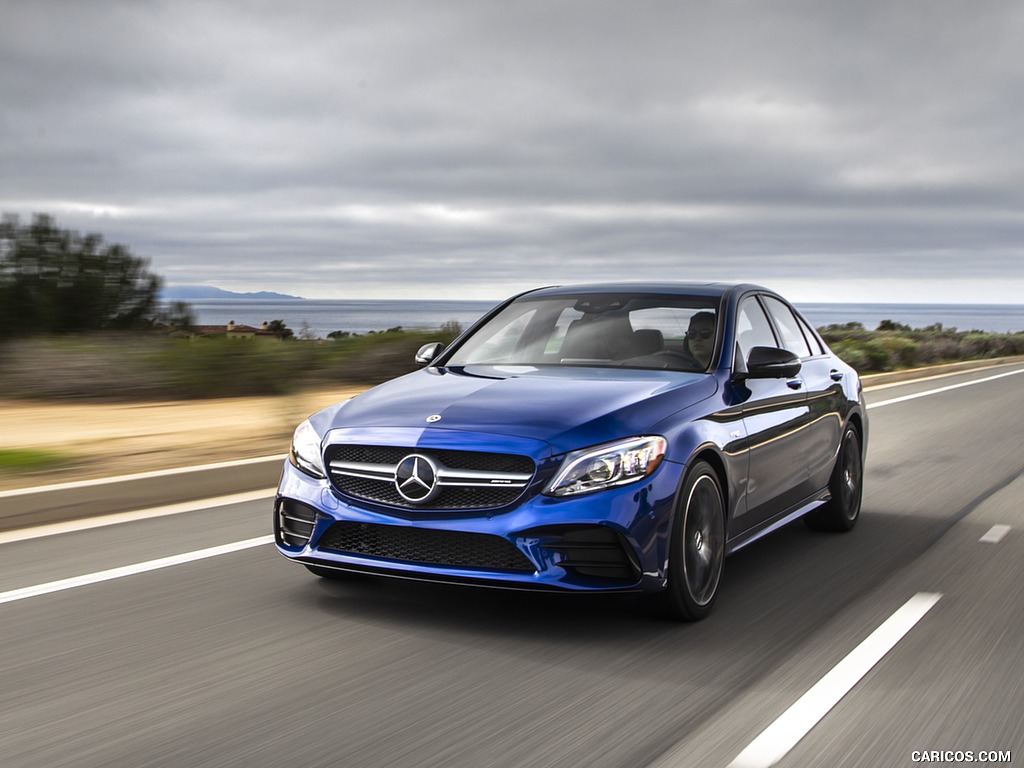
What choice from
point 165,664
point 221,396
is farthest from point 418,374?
point 221,396

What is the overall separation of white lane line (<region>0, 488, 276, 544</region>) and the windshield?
264cm

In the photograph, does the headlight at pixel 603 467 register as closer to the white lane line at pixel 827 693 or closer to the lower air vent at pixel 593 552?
the lower air vent at pixel 593 552

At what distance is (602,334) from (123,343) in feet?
36.2

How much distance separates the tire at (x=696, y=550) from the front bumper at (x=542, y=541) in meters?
0.10

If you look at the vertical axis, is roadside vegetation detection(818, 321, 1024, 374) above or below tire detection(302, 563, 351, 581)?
above

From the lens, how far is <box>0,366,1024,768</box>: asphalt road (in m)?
3.88

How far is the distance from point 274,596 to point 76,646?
1089 mm

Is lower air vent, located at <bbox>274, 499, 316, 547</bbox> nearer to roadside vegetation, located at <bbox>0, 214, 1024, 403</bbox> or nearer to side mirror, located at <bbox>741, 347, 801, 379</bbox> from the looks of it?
side mirror, located at <bbox>741, 347, 801, 379</bbox>

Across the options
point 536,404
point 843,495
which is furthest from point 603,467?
point 843,495

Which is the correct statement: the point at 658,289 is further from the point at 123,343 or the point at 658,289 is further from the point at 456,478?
the point at 123,343

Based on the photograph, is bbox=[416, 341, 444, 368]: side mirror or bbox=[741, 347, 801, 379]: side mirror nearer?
bbox=[741, 347, 801, 379]: side mirror

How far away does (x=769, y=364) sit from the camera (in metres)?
6.11

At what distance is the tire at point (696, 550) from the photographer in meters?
5.16

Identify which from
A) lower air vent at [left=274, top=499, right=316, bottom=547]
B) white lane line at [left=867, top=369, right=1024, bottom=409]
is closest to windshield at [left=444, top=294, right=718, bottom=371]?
lower air vent at [left=274, top=499, right=316, bottom=547]
